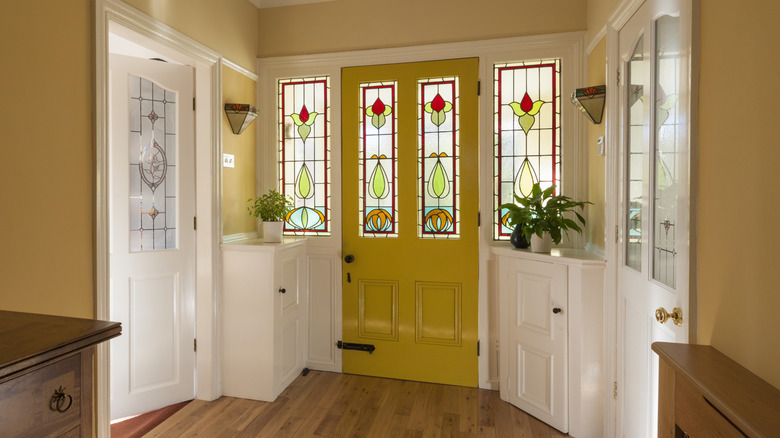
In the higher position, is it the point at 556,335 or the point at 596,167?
the point at 596,167

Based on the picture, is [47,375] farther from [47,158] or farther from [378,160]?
[378,160]

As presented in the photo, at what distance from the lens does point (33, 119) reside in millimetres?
1641

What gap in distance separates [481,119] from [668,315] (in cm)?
184

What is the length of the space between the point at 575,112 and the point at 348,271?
1.98 m

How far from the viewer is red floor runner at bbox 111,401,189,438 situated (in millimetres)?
2367

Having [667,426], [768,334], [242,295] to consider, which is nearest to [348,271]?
[242,295]

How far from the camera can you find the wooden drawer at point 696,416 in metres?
0.88

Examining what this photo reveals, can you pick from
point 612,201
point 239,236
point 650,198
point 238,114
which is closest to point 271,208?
point 239,236

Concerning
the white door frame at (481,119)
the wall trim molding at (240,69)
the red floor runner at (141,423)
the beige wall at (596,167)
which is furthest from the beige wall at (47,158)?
the beige wall at (596,167)

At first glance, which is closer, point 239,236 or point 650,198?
point 650,198

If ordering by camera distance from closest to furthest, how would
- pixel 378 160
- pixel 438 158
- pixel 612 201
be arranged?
1. pixel 612 201
2. pixel 438 158
3. pixel 378 160

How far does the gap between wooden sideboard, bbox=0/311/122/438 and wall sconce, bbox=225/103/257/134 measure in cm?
201

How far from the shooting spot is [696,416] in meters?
1.00

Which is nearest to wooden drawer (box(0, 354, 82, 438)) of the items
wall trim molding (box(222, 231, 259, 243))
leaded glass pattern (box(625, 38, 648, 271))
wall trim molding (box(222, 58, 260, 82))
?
wall trim molding (box(222, 231, 259, 243))
